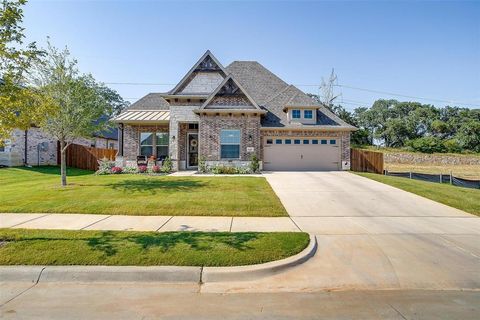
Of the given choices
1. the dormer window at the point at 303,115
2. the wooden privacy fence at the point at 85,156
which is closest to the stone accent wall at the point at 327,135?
the dormer window at the point at 303,115

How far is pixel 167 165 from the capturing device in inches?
693

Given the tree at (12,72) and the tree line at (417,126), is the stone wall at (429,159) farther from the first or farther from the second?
the tree at (12,72)

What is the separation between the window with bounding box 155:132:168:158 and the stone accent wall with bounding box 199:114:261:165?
129 inches

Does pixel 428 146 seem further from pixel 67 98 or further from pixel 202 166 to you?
pixel 67 98

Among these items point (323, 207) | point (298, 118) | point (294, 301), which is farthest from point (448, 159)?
point (294, 301)

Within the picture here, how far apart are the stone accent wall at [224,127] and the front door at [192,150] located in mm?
1733

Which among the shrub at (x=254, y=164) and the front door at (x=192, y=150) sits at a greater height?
the front door at (x=192, y=150)

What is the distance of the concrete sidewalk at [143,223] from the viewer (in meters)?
6.71

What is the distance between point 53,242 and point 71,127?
880 cm

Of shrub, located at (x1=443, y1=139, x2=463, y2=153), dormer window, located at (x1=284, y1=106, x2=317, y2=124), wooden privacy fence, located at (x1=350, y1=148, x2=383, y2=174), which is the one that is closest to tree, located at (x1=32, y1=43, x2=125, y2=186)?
dormer window, located at (x1=284, y1=106, x2=317, y2=124)

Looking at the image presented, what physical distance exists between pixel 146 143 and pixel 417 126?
66.6 m

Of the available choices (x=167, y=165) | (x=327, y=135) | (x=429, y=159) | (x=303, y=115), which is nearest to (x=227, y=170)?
(x=167, y=165)

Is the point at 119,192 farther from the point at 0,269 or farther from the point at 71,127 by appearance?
the point at 0,269

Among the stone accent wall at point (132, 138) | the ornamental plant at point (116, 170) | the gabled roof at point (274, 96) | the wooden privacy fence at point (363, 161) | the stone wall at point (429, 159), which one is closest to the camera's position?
the ornamental plant at point (116, 170)
